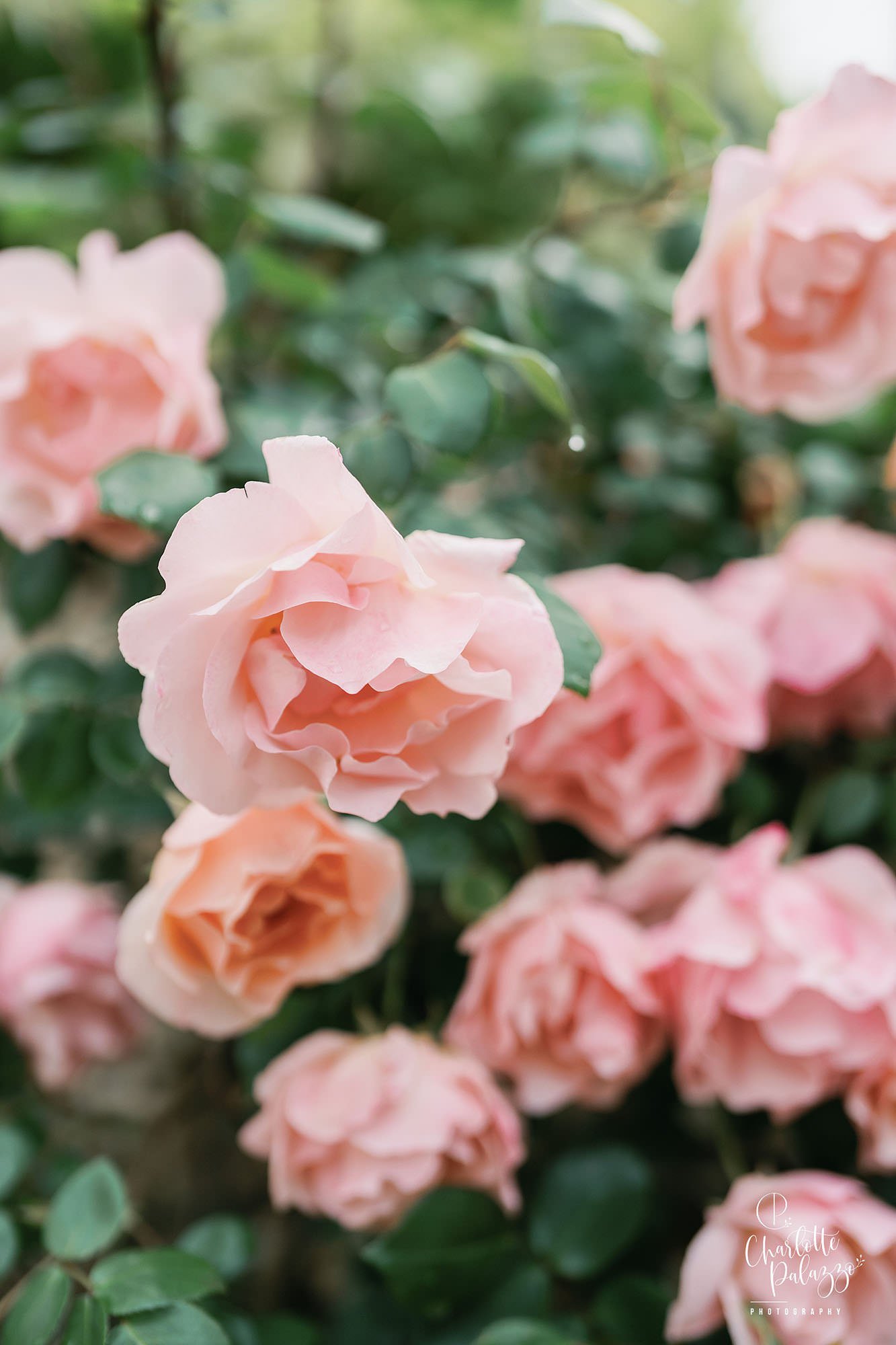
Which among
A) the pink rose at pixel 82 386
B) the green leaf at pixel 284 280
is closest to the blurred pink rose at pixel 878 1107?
the pink rose at pixel 82 386

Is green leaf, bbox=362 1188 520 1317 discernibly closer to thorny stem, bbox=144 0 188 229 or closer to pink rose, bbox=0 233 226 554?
pink rose, bbox=0 233 226 554

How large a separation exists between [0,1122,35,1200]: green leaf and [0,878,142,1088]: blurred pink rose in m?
0.06

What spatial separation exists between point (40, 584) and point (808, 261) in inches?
18.7

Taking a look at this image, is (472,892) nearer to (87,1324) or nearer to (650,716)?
(650,716)

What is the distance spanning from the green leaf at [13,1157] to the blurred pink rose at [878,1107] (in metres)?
0.42

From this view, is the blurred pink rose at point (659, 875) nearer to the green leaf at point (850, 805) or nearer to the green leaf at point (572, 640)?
the green leaf at point (850, 805)

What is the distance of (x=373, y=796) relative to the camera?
343mm

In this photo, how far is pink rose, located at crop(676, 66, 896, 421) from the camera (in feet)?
1.54

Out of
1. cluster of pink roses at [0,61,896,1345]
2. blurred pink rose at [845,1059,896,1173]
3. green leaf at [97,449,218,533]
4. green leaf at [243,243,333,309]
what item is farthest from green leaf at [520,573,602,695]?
green leaf at [243,243,333,309]

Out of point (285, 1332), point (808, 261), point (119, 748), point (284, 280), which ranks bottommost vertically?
point (285, 1332)

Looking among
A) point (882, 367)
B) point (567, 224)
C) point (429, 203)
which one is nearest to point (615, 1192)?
point (882, 367)

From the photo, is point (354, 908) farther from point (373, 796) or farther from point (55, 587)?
point (55, 587)

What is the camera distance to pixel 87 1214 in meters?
0.48

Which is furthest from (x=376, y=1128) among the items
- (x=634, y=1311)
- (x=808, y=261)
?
(x=808, y=261)
